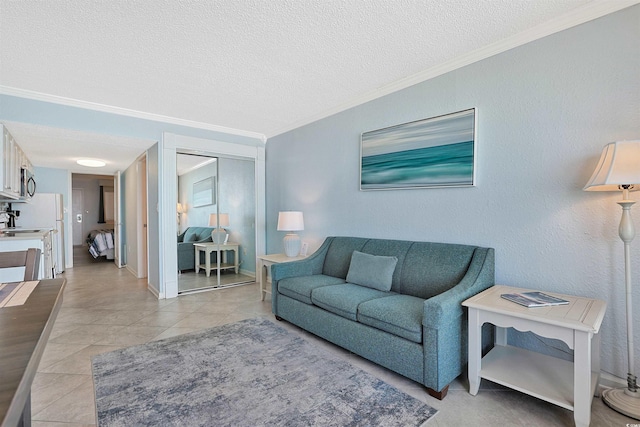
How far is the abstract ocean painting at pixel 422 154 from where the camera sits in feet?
8.55

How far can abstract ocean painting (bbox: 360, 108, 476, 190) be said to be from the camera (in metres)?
2.61

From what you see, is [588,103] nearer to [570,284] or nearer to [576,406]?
[570,284]

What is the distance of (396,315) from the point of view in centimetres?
213

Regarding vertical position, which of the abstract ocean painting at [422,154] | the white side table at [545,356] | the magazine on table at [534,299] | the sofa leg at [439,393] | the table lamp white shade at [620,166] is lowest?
the sofa leg at [439,393]

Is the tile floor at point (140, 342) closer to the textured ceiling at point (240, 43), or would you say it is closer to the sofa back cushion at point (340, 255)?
the sofa back cushion at point (340, 255)

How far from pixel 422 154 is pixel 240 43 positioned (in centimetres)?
180

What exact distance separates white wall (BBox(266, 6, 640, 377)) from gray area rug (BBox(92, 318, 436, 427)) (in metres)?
1.32

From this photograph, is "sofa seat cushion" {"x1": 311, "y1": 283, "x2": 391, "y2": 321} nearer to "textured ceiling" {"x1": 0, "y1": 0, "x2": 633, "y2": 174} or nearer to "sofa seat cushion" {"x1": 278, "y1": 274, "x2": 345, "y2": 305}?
"sofa seat cushion" {"x1": 278, "y1": 274, "x2": 345, "y2": 305}

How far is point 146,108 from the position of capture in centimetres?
379

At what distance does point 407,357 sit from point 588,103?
2.04m

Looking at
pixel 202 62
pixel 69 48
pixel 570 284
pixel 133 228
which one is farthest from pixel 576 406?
pixel 133 228

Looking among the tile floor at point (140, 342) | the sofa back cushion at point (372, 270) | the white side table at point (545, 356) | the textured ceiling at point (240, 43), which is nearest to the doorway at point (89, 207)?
the tile floor at point (140, 342)

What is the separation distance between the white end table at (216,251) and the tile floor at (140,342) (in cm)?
43

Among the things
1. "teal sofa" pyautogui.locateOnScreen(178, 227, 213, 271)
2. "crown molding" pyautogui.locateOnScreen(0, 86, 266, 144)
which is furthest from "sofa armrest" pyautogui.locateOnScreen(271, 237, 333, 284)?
"crown molding" pyautogui.locateOnScreen(0, 86, 266, 144)
